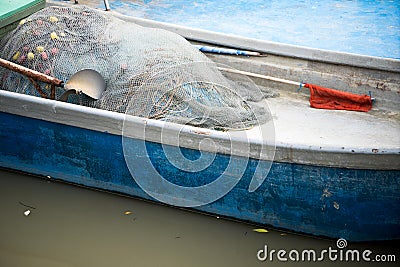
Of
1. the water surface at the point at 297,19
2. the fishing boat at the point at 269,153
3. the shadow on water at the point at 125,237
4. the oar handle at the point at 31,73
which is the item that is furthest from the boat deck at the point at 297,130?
the water surface at the point at 297,19

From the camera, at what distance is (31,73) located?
4098 mm

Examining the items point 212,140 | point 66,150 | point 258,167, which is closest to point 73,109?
point 66,150

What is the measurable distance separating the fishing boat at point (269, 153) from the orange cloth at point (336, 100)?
0.21 ft

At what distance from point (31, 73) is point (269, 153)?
1.71 meters

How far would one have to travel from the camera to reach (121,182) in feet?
13.5

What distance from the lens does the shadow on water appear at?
378 cm

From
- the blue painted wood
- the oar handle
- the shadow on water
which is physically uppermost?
the oar handle

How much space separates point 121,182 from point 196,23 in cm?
201

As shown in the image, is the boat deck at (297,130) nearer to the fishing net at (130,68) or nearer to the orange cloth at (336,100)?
the orange cloth at (336,100)

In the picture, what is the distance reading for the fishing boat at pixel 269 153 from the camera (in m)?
3.56

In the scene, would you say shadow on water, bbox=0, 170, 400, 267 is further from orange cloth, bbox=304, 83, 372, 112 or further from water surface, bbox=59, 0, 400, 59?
water surface, bbox=59, 0, 400, 59

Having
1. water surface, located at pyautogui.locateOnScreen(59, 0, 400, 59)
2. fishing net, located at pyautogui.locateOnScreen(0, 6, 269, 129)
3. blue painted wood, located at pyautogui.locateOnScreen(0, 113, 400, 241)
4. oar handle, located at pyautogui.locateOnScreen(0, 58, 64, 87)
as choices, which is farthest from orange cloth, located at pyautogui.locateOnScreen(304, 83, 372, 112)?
oar handle, located at pyautogui.locateOnScreen(0, 58, 64, 87)

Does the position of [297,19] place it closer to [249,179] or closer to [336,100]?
[336,100]

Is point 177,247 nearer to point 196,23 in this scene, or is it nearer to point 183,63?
point 183,63
